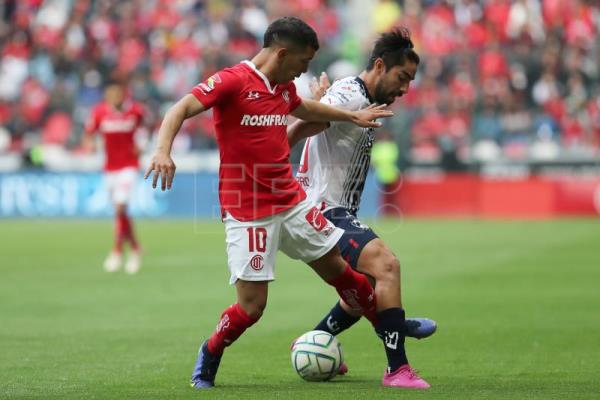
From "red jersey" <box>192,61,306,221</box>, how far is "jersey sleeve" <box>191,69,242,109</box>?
0.05 feet

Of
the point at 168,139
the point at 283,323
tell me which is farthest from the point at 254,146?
the point at 283,323

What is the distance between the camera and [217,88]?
7043mm

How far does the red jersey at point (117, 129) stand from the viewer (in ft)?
56.1

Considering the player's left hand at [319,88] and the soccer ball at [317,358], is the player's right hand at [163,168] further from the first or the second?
the player's left hand at [319,88]

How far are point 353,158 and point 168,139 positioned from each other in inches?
68.8

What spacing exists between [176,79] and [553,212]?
10667mm

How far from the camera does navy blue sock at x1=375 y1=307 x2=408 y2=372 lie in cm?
744

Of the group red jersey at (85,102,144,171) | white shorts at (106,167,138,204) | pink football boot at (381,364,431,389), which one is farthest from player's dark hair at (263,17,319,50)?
red jersey at (85,102,144,171)

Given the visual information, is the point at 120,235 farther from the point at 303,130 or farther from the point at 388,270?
the point at 388,270

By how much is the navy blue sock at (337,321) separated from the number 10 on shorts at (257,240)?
4.01 ft

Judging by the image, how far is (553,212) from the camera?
25734 mm

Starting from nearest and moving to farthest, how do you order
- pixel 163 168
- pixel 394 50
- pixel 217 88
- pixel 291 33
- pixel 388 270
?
1. pixel 163 168
2. pixel 217 88
3. pixel 291 33
4. pixel 388 270
5. pixel 394 50

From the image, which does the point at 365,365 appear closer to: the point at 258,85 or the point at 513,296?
the point at 258,85

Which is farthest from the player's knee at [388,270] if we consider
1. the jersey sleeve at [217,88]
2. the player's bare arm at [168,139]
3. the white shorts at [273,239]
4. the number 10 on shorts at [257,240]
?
the player's bare arm at [168,139]
